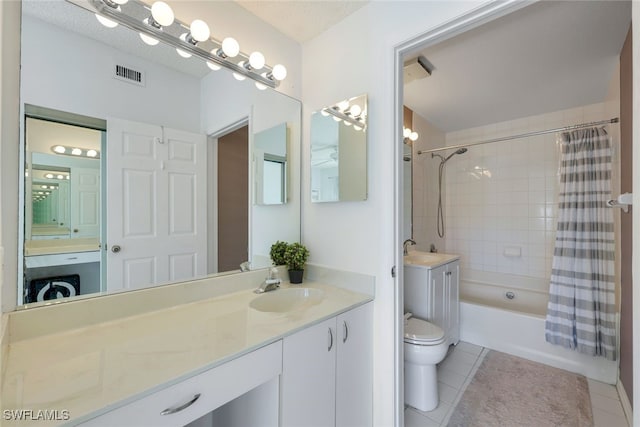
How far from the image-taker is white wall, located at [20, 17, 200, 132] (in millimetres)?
971

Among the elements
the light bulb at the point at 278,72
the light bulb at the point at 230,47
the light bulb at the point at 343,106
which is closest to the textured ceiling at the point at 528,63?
the light bulb at the point at 343,106

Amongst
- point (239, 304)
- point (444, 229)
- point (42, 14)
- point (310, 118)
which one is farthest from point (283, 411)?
point (444, 229)

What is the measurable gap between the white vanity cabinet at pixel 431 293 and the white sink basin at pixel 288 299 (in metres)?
0.97

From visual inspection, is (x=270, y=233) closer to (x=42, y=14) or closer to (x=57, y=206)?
(x=57, y=206)

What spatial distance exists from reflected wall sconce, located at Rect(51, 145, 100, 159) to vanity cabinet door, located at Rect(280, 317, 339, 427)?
1.06 metres

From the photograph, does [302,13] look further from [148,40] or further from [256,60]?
[148,40]

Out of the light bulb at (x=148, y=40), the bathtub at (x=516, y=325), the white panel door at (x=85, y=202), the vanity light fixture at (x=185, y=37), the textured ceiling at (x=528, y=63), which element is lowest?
the bathtub at (x=516, y=325)

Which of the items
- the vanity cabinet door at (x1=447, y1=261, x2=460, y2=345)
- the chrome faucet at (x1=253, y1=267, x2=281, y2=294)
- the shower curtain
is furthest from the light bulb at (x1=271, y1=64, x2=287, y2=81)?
the shower curtain

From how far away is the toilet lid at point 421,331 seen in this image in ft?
5.72

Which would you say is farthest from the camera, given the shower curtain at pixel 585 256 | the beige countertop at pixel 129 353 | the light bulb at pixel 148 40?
the shower curtain at pixel 585 256

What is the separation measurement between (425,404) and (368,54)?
2.15m

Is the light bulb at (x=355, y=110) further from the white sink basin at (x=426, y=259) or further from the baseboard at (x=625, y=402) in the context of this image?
the baseboard at (x=625, y=402)

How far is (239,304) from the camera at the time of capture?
4.38 ft

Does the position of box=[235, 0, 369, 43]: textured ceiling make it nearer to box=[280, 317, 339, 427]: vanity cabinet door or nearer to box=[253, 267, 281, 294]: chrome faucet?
box=[253, 267, 281, 294]: chrome faucet
